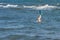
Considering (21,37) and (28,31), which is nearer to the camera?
(21,37)

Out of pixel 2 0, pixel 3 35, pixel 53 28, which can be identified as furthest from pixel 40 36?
pixel 2 0

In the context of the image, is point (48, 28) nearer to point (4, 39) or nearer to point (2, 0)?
point (4, 39)

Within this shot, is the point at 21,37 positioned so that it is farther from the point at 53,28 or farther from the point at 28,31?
the point at 53,28

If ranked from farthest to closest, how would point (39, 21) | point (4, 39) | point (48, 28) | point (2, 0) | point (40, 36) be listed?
point (2, 0)
point (39, 21)
point (48, 28)
point (40, 36)
point (4, 39)

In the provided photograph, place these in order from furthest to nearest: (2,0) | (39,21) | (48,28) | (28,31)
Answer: (2,0), (39,21), (48,28), (28,31)

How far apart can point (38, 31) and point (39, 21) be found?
18.9 ft

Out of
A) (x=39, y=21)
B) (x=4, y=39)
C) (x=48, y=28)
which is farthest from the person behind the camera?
(x=39, y=21)

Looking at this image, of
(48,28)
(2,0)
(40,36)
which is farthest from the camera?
(2,0)

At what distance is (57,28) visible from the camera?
1225 inches

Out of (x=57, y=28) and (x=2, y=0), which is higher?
(x=57, y=28)

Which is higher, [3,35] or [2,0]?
[3,35]

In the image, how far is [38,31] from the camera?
93.3 feet

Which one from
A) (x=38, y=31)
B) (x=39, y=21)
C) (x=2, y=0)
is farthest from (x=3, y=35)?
(x=2, y=0)

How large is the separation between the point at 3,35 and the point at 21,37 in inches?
74.8
